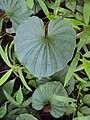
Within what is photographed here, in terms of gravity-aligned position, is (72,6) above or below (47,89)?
above

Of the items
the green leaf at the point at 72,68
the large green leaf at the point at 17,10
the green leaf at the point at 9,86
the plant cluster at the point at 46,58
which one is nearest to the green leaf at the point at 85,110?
the plant cluster at the point at 46,58

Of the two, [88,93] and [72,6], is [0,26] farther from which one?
[88,93]

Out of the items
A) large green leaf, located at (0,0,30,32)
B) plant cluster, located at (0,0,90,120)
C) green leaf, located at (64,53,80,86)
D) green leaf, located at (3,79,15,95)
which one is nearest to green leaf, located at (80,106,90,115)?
plant cluster, located at (0,0,90,120)

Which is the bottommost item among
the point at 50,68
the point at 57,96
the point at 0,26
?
the point at 57,96

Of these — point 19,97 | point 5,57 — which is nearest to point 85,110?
point 19,97

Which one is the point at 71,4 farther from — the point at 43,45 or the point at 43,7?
the point at 43,45

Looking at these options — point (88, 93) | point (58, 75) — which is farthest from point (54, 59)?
point (88, 93)
